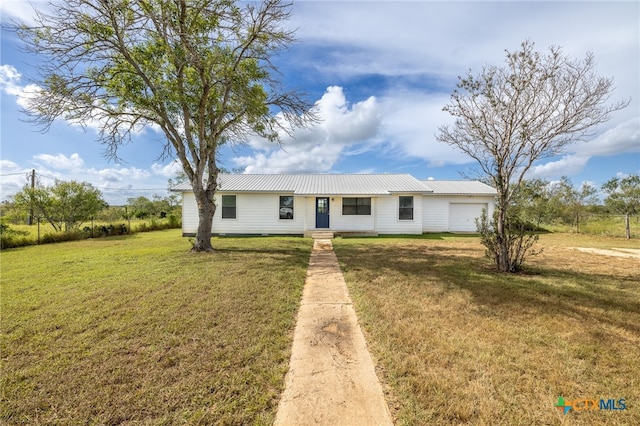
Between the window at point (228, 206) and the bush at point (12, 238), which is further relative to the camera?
the window at point (228, 206)

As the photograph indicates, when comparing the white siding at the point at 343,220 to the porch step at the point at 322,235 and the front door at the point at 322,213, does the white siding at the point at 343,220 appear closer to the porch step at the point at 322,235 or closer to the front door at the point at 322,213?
the front door at the point at 322,213

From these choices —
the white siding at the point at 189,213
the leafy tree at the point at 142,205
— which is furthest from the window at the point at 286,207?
the leafy tree at the point at 142,205

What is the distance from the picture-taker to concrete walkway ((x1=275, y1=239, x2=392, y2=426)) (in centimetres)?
206

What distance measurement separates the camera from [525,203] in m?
18.6

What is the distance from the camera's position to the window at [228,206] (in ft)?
50.3

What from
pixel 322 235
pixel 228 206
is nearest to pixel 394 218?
pixel 322 235

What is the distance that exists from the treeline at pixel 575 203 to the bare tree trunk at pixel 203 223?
13.6 meters

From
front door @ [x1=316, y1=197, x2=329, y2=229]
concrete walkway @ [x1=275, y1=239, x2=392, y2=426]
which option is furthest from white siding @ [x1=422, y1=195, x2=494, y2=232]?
concrete walkway @ [x1=275, y1=239, x2=392, y2=426]

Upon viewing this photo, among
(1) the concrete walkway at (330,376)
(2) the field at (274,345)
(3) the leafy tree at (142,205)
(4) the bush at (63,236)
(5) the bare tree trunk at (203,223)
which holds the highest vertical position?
(3) the leafy tree at (142,205)

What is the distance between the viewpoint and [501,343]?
3.08 m

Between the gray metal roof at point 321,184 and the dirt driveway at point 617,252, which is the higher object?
the gray metal roof at point 321,184

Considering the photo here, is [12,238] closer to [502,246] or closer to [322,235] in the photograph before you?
[322,235]

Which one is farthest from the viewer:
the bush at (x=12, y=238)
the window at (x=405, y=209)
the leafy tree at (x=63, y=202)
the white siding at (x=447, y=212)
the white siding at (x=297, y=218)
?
the white siding at (x=447, y=212)

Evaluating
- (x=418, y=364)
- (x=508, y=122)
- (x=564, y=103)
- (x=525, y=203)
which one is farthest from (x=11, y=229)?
(x=525, y=203)
